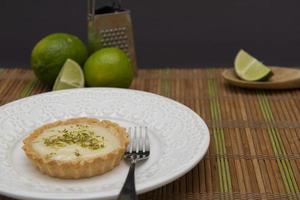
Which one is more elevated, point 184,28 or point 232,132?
point 232,132

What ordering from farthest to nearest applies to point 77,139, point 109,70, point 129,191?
point 109,70 → point 77,139 → point 129,191

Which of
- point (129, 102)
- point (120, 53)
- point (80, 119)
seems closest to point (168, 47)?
point (120, 53)

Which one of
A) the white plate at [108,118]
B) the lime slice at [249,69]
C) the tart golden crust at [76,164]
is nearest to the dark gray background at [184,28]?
the lime slice at [249,69]

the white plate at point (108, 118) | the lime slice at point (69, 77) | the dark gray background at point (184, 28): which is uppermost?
the white plate at point (108, 118)

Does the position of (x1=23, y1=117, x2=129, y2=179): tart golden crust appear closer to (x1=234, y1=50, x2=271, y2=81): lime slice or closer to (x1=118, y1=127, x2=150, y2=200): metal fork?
(x1=118, y1=127, x2=150, y2=200): metal fork

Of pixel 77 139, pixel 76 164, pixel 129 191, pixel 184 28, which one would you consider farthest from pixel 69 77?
pixel 184 28

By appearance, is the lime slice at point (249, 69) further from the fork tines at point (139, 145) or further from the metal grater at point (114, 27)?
the fork tines at point (139, 145)

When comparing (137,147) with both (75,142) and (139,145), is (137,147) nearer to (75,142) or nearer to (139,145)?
(139,145)
